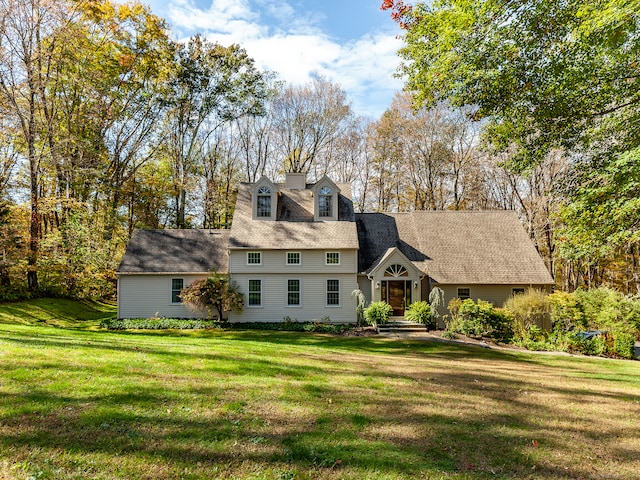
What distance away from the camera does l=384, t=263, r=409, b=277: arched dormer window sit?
20.2m

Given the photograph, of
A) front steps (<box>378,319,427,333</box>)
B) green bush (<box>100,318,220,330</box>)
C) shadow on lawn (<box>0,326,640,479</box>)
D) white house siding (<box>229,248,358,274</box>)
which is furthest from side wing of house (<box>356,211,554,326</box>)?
shadow on lawn (<box>0,326,640,479</box>)

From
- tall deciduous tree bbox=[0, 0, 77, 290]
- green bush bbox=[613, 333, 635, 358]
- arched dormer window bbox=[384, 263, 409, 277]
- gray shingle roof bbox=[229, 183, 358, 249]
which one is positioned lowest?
green bush bbox=[613, 333, 635, 358]

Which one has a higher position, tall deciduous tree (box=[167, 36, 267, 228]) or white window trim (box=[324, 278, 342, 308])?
tall deciduous tree (box=[167, 36, 267, 228])

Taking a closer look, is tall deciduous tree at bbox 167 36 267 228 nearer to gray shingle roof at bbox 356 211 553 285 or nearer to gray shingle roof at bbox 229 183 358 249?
gray shingle roof at bbox 229 183 358 249

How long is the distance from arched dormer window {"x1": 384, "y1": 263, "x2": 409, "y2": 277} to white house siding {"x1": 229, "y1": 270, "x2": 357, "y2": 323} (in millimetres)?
1886

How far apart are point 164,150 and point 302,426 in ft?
103

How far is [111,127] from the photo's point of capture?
28.9 meters

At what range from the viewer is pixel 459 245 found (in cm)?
2214

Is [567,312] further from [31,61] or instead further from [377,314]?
[31,61]

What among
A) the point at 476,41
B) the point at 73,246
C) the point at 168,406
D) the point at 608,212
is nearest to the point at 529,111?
the point at 476,41

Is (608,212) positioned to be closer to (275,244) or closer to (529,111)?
(529,111)

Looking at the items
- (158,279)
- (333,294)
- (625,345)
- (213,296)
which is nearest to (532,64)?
(625,345)

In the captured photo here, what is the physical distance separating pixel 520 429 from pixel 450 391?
1.84 metres

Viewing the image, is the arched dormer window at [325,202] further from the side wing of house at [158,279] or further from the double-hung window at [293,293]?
the side wing of house at [158,279]
